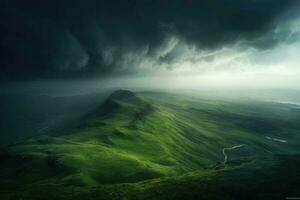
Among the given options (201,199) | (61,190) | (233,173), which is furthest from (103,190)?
(233,173)

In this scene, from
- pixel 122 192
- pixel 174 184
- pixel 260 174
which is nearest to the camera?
pixel 122 192

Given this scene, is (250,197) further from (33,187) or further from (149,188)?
(33,187)

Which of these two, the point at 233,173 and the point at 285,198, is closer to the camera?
the point at 285,198

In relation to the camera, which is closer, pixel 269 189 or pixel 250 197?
pixel 250 197

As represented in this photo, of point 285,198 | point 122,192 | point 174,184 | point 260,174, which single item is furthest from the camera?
point 260,174

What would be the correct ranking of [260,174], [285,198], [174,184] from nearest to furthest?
[285,198], [174,184], [260,174]

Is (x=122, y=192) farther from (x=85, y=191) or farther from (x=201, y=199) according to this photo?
(x=201, y=199)

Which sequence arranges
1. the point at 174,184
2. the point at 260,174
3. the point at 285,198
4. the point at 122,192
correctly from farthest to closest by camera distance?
the point at 260,174
the point at 174,184
the point at 122,192
the point at 285,198

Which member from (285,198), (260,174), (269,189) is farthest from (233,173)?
(285,198)

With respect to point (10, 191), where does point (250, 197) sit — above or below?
above
